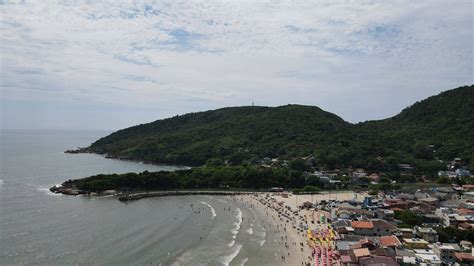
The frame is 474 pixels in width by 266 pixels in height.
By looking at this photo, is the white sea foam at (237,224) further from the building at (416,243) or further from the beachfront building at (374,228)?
the building at (416,243)

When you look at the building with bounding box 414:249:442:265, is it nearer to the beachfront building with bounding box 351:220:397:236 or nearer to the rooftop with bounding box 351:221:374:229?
the beachfront building with bounding box 351:220:397:236

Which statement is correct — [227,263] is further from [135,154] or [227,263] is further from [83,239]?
[135,154]

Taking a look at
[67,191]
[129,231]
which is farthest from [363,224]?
[67,191]

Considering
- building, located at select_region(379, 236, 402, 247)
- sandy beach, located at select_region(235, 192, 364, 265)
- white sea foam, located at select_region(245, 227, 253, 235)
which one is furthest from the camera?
white sea foam, located at select_region(245, 227, 253, 235)

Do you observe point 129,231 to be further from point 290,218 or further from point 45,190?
point 45,190

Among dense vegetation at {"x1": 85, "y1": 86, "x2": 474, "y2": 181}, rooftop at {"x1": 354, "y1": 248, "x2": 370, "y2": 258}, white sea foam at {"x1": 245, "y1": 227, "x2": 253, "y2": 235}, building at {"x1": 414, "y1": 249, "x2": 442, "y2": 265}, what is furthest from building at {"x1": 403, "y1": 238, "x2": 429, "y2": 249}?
dense vegetation at {"x1": 85, "y1": 86, "x2": 474, "y2": 181}

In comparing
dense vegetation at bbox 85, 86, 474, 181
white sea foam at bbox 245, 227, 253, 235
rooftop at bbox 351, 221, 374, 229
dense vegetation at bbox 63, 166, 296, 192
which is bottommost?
white sea foam at bbox 245, 227, 253, 235
